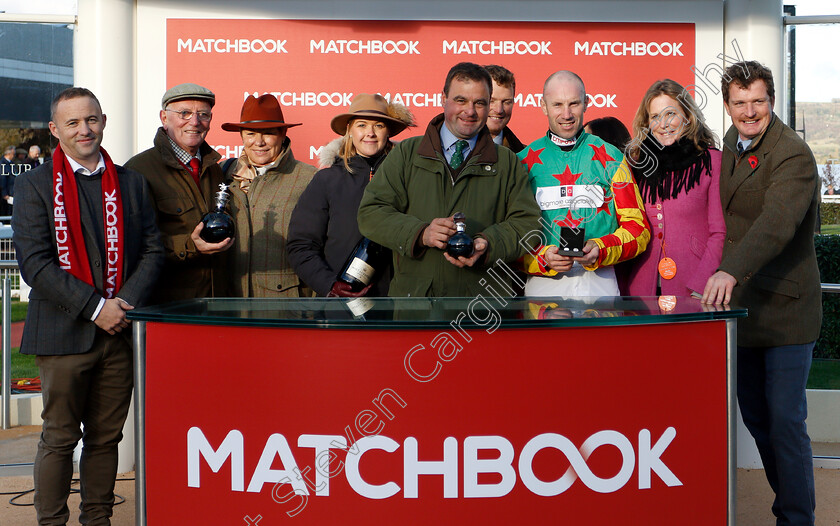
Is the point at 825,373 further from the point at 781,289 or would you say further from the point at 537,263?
the point at 537,263

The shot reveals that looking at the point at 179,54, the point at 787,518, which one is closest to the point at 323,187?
the point at 179,54

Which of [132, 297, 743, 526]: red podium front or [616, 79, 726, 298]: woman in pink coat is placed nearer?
[132, 297, 743, 526]: red podium front

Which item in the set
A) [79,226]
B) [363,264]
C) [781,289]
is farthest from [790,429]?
[79,226]

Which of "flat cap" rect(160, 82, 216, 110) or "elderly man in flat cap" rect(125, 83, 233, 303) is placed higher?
"flat cap" rect(160, 82, 216, 110)

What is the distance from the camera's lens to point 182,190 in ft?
14.1

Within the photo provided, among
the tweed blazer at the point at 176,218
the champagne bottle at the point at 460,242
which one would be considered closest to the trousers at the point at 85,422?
the tweed blazer at the point at 176,218

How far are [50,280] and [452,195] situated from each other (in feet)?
5.61

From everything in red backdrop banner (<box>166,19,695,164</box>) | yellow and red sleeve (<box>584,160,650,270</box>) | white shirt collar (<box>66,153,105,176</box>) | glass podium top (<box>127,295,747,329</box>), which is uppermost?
red backdrop banner (<box>166,19,695,164</box>)

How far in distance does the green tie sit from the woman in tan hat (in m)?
0.63

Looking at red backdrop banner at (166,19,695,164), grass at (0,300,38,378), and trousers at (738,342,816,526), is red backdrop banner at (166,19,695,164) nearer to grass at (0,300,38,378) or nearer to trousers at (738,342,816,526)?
trousers at (738,342,816,526)

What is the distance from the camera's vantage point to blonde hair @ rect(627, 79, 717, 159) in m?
4.19

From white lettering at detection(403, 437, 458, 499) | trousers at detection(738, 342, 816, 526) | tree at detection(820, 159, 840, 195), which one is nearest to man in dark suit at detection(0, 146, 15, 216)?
white lettering at detection(403, 437, 458, 499)

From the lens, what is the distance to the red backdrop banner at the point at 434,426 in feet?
8.55

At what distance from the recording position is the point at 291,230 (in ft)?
14.5
